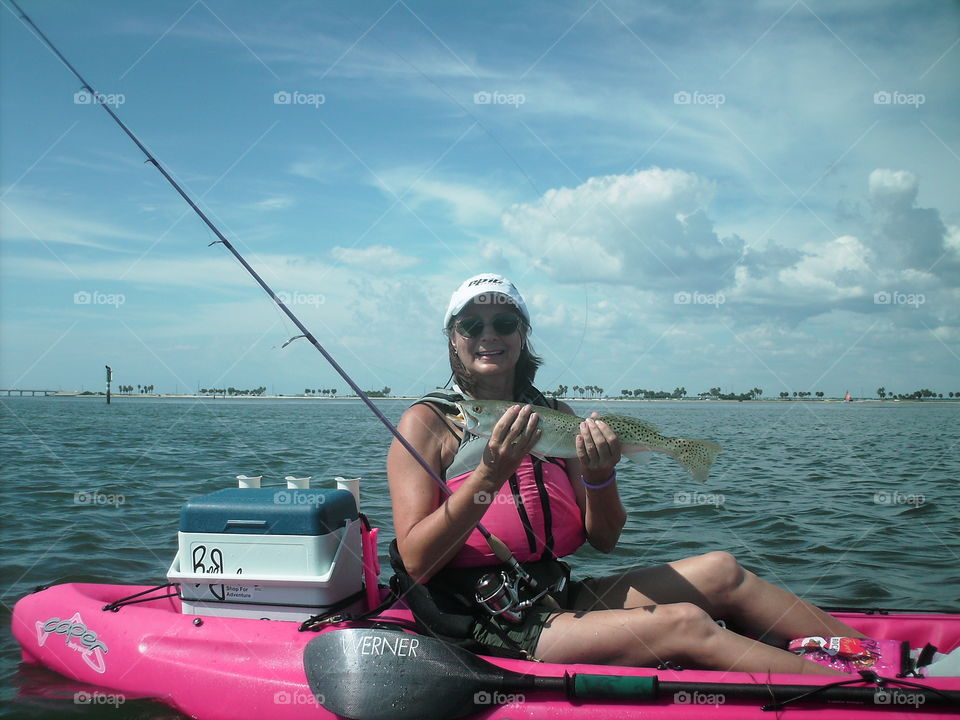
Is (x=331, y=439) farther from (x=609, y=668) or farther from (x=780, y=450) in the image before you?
(x=609, y=668)

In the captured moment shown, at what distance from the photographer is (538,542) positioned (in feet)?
12.1

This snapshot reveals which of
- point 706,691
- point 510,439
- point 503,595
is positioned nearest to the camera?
point 510,439

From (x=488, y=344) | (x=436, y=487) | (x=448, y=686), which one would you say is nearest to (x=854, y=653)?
(x=448, y=686)

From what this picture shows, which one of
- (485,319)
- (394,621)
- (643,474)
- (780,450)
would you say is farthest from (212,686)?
(780,450)

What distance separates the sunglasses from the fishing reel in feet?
3.97

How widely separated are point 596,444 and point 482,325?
2.89ft

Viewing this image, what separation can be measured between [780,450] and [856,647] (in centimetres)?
1695

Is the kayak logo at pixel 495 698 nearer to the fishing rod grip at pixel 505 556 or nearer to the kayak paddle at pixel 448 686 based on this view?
the kayak paddle at pixel 448 686

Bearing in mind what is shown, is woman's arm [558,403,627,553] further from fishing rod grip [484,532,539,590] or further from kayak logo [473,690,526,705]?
kayak logo [473,690,526,705]

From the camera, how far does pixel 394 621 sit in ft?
12.9

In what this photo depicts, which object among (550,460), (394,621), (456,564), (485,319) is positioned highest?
(485,319)

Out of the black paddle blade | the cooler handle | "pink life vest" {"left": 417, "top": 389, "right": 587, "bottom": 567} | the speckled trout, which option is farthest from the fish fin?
the cooler handle

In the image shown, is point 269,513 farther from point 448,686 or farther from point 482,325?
point 482,325

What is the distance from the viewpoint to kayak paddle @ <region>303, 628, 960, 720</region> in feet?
10.5
